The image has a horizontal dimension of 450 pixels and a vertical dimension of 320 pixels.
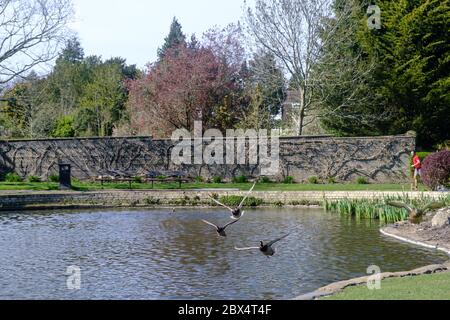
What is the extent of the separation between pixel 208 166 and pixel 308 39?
381 inches

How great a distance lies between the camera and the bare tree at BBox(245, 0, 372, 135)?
3675 centimetres

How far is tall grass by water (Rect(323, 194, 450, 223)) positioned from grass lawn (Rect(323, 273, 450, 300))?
9271 mm

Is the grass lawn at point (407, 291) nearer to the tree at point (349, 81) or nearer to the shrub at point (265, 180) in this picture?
the shrub at point (265, 180)

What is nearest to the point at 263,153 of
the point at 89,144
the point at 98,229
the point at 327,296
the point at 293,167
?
the point at 293,167

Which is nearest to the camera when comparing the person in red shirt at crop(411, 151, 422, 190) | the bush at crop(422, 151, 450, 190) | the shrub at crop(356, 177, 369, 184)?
the bush at crop(422, 151, 450, 190)

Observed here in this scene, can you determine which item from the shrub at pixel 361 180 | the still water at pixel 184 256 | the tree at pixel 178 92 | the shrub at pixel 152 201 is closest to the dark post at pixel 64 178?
the shrub at pixel 152 201

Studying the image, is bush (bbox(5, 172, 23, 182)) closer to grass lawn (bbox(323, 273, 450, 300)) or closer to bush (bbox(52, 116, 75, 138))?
bush (bbox(52, 116, 75, 138))

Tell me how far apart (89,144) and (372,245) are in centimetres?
2176

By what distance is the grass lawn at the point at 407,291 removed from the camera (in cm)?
947

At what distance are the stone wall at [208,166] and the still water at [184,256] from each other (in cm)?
1101

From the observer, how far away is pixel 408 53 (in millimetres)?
37500

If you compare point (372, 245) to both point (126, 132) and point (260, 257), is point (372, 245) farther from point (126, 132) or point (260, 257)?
point (126, 132)

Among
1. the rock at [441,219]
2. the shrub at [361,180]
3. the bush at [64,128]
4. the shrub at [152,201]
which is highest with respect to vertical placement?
the bush at [64,128]

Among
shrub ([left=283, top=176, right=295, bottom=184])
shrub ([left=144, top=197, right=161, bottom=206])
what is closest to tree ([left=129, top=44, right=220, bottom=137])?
shrub ([left=283, top=176, right=295, bottom=184])
